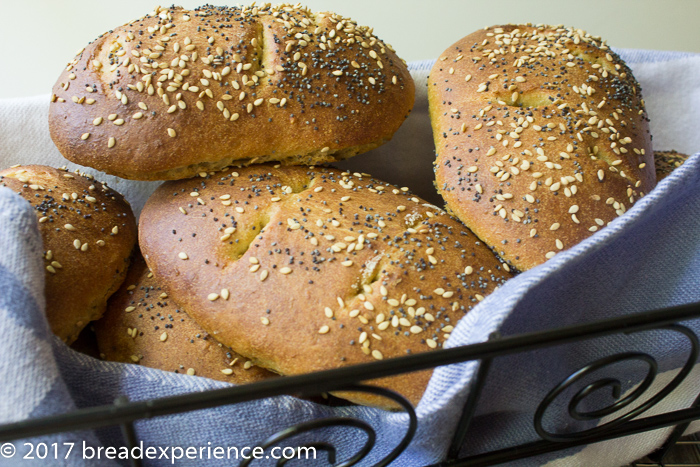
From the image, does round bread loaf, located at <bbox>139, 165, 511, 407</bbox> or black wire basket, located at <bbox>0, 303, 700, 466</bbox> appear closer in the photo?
black wire basket, located at <bbox>0, 303, 700, 466</bbox>

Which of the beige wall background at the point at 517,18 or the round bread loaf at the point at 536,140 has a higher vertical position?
the beige wall background at the point at 517,18

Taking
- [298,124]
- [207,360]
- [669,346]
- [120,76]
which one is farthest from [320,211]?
[669,346]

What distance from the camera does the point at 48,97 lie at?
A: 3.85 feet

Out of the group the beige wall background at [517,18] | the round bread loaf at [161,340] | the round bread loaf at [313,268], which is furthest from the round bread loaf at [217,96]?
the beige wall background at [517,18]

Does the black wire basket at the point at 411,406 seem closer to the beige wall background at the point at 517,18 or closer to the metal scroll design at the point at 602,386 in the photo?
the metal scroll design at the point at 602,386

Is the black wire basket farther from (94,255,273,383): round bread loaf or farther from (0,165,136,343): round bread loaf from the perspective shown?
(0,165,136,343): round bread loaf

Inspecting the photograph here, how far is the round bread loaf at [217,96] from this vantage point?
96 cm

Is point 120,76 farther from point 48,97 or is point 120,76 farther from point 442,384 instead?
point 442,384

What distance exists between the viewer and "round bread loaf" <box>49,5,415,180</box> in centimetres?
96

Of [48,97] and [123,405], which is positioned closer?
[123,405]

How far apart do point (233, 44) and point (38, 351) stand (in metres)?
0.62

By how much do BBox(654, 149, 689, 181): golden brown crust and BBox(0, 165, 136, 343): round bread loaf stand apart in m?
1.09

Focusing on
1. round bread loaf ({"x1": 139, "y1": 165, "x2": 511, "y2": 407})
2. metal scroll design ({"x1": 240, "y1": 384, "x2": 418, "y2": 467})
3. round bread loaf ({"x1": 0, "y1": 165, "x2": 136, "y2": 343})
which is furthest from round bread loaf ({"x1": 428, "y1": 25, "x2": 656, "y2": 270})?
round bread loaf ({"x1": 0, "y1": 165, "x2": 136, "y2": 343})

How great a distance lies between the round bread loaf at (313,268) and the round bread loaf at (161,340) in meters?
0.05
